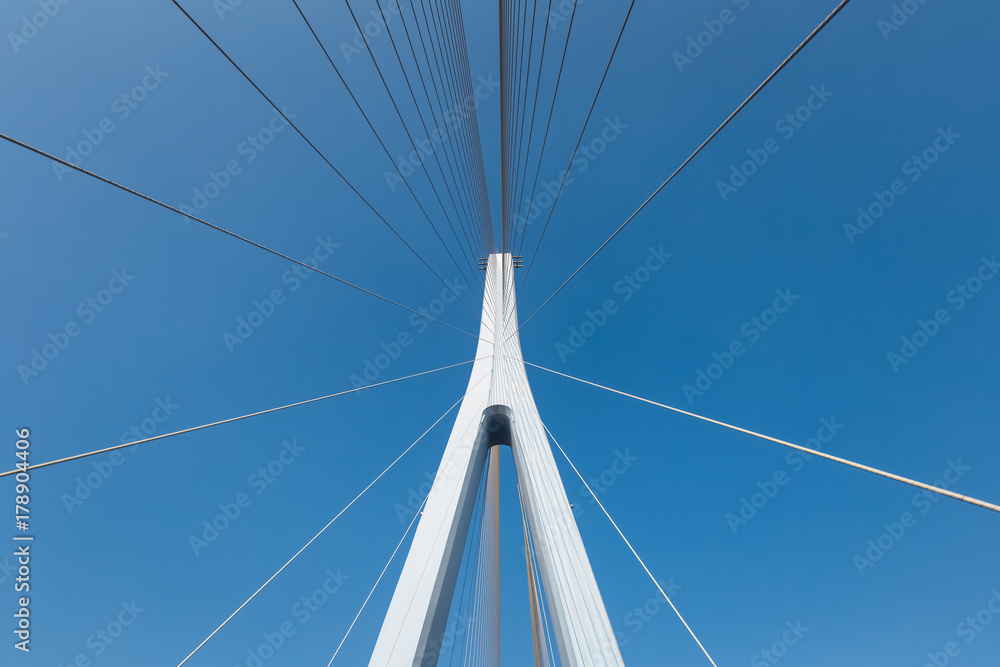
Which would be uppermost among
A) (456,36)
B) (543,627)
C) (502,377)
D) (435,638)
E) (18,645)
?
(456,36)

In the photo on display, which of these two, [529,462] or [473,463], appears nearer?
[529,462]

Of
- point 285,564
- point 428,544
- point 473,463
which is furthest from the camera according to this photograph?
point 473,463

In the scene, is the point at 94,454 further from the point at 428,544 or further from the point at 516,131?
the point at 516,131

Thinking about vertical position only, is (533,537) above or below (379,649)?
above

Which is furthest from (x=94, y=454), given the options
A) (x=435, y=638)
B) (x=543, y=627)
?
(x=543, y=627)

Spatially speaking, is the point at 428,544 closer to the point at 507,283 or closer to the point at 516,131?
the point at 516,131

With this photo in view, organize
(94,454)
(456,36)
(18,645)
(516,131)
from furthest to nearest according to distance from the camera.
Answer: (516,131)
(456,36)
(18,645)
(94,454)
